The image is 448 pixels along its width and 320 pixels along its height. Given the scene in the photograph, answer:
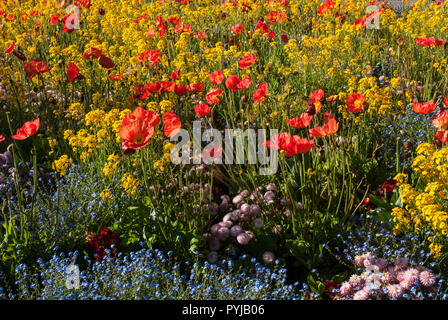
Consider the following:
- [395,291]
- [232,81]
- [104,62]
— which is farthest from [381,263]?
[104,62]

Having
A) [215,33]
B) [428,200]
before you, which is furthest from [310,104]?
[215,33]

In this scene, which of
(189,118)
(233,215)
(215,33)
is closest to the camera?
(233,215)

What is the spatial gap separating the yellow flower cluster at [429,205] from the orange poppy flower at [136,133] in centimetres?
136

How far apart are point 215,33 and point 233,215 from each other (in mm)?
3764

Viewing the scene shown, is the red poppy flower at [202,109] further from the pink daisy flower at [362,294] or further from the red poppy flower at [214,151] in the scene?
the pink daisy flower at [362,294]

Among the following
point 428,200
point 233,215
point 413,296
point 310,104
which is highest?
point 310,104

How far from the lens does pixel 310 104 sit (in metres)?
2.89

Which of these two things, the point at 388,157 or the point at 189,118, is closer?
the point at 388,157

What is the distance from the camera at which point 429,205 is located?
96.5 inches

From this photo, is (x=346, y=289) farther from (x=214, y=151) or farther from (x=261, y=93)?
(x=261, y=93)

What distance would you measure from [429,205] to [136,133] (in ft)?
4.91

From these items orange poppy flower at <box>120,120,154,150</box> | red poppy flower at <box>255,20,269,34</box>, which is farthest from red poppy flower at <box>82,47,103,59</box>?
red poppy flower at <box>255,20,269,34</box>
